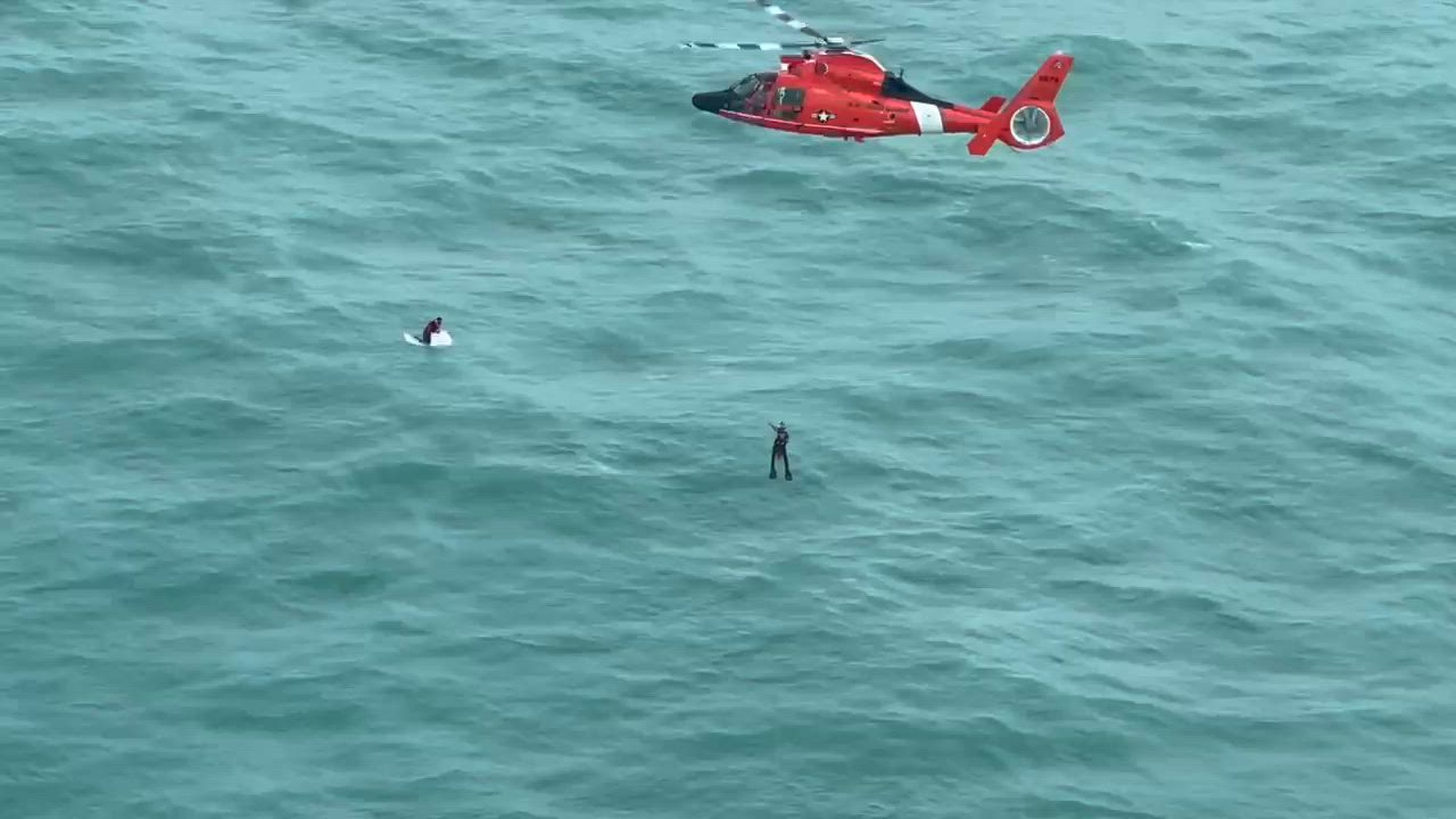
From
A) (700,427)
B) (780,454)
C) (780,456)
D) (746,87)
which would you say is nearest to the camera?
(780,454)

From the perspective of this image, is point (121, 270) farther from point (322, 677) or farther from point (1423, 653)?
point (1423, 653)

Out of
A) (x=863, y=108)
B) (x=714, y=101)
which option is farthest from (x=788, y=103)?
(x=714, y=101)

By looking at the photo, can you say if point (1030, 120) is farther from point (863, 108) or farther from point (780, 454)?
point (780, 454)

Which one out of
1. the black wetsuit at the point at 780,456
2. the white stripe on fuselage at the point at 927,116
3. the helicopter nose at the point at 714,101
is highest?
the white stripe on fuselage at the point at 927,116

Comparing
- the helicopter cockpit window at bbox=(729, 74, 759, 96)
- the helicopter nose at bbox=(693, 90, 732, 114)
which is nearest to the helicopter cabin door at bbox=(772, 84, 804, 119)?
the helicopter cockpit window at bbox=(729, 74, 759, 96)

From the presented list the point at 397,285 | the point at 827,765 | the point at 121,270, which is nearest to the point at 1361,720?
the point at 827,765

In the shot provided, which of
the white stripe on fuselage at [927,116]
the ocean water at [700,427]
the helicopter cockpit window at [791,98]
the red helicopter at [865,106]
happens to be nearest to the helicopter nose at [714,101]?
the red helicopter at [865,106]

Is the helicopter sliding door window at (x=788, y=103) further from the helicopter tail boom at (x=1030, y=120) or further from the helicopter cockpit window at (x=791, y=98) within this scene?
the helicopter tail boom at (x=1030, y=120)
